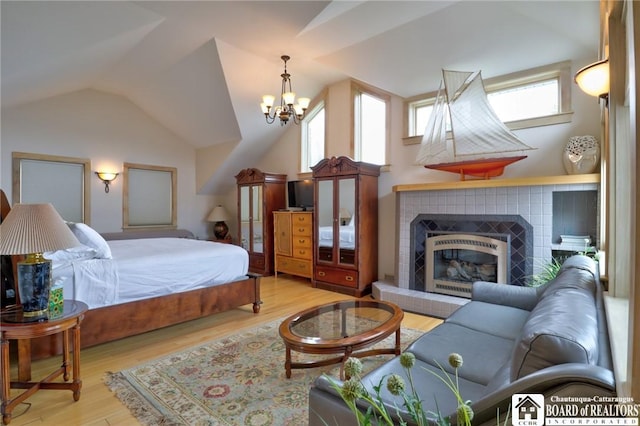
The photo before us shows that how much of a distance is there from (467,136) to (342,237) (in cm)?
205

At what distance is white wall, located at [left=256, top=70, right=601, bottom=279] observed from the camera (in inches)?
125

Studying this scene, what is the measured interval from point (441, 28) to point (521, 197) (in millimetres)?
1847

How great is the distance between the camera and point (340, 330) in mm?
2307

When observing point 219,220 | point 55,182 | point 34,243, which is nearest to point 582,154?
point 34,243

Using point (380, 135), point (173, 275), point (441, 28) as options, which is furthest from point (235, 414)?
point (380, 135)

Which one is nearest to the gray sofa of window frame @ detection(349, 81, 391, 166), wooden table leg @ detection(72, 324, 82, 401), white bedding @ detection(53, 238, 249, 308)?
wooden table leg @ detection(72, 324, 82, 401)

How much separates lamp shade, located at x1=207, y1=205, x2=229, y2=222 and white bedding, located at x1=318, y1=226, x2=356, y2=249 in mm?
2666

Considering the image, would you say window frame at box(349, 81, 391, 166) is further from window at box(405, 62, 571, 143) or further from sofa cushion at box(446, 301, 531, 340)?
sofa cushion at box(446, 301, 531, 340)

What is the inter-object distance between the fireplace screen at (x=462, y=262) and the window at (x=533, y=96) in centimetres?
133

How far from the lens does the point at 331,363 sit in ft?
7.67

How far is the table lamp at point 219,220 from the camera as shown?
658 cm

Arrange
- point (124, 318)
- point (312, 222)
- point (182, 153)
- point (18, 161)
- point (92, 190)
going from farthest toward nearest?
point (182, 153), point (92, 190), point (312, 222), point (18, 161), point (124, 318)

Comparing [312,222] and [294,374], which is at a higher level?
[312,222]

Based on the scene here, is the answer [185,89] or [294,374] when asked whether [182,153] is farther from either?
[294,374]
